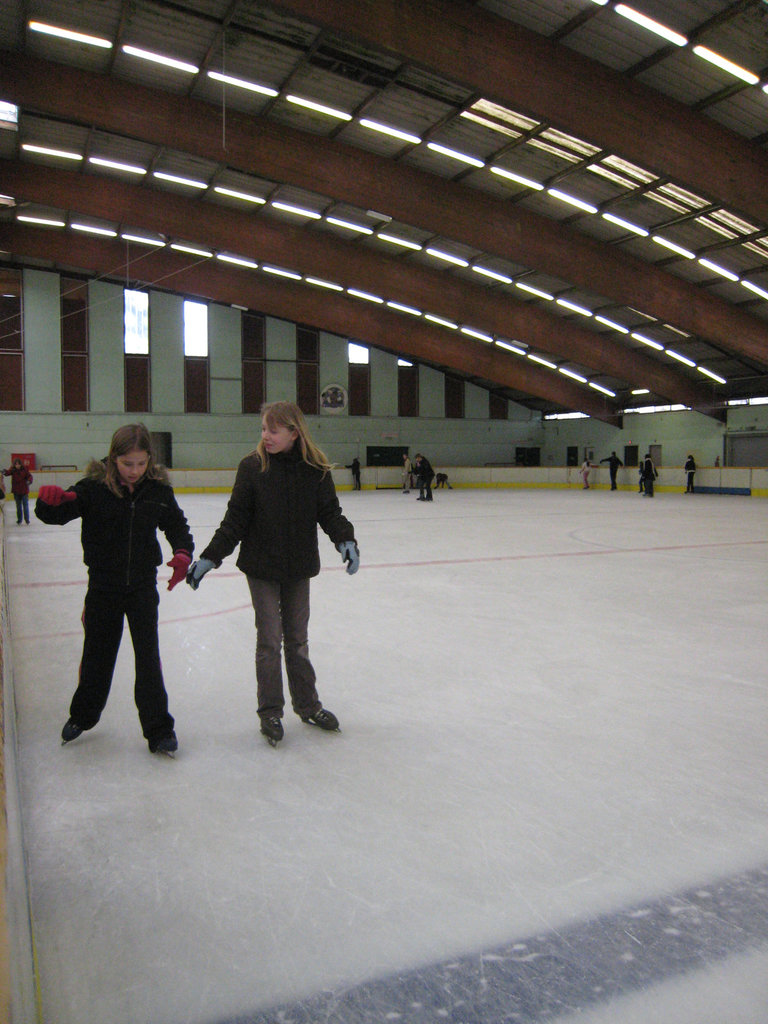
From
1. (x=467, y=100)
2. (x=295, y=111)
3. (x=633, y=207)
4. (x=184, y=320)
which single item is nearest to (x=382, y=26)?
(x=467, y=100)

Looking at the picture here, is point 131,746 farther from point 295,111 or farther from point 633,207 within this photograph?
point 633,207

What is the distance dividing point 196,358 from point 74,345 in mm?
5101

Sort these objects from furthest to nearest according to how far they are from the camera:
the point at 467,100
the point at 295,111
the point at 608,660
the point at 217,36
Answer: the point at 295,111, the point at 467,100, the point at 217,36, the point at 608,660

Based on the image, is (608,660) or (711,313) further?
(711,313)

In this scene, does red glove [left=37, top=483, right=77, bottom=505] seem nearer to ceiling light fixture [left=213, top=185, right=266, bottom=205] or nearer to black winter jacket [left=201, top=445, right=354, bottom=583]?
black winter jacket [left=201, top=445, right=354, bottom=583]

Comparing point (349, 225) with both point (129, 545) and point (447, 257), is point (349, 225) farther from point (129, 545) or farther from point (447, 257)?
point (129, 545)

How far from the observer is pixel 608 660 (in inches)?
189

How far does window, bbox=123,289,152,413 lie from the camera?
30656mm

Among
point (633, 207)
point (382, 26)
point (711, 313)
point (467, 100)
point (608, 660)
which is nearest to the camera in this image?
point (608, 660)

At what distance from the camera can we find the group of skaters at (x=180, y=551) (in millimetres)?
3201

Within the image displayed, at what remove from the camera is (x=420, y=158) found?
17.3 meters

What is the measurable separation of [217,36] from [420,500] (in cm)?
1430

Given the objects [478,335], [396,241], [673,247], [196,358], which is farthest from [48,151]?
[478,335]

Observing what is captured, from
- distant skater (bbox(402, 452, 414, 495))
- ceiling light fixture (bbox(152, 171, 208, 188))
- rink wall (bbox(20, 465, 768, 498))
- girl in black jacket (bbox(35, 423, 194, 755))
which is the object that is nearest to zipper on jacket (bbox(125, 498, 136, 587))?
girl in black jacket (bbox(35, 423, 194, 755))
